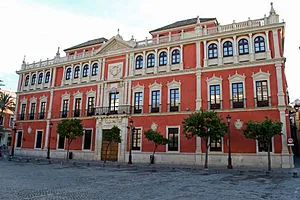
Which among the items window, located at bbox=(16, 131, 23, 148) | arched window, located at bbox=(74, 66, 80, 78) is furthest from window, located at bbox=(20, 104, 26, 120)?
arched window, located at bbox=(74, 66, 80, 78)

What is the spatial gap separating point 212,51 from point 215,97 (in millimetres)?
4292

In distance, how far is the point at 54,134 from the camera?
27859 millimetres

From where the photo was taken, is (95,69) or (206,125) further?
(95,69)

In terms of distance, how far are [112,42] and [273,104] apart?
56.5 feet

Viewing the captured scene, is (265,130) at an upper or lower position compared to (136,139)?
upper

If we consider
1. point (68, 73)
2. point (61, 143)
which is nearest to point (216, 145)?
point (61, 143)

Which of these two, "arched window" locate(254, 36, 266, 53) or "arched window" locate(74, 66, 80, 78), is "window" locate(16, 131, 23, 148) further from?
"arched window" locate(254, 36, 266, 53)

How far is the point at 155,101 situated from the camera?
23.4 metres

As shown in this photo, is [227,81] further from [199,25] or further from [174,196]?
[174,196]

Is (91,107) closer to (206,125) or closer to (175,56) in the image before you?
(175,56)

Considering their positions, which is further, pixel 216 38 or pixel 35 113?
pixel 35 113

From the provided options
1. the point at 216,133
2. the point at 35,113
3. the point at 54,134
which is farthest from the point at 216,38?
the point at 35,113

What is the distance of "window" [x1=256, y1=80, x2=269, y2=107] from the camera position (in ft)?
62.6

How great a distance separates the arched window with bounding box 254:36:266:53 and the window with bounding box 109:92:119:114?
1378 centimetres
